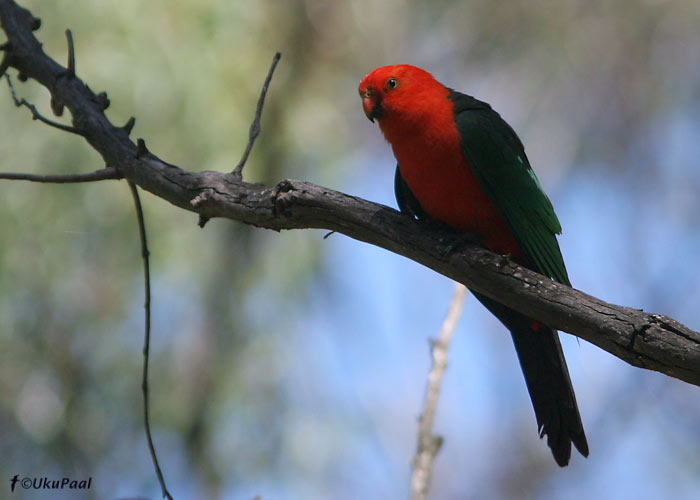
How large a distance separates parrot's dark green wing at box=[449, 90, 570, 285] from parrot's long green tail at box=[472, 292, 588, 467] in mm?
272

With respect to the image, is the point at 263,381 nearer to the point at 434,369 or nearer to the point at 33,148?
the point at 33,148

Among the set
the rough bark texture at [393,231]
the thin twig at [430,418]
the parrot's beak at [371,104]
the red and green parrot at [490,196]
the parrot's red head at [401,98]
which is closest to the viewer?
the rough bark texture at [393,231]

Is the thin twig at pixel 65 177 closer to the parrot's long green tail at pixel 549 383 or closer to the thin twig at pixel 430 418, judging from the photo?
the thin twig at pixel 430 418

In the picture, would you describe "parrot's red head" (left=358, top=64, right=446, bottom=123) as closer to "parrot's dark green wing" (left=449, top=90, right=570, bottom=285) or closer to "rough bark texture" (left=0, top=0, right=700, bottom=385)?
"parrot's dark green wing" (left=449, top=90, right=570, bottom=285)

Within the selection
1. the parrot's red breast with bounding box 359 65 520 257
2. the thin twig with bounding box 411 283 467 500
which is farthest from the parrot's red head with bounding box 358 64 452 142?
the thin twig with bounding box 411 283 467 500

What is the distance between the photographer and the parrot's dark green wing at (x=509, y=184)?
3.33 metres

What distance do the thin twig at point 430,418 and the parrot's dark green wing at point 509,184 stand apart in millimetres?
433

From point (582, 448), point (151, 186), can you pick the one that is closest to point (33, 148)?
point (151, 186)

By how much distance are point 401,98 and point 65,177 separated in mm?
1555

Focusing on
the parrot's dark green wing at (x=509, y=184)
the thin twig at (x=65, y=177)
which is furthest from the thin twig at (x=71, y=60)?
the parrot's dark green wing at (x=509, y=184)

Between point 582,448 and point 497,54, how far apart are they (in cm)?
641

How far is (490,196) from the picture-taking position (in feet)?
11.0

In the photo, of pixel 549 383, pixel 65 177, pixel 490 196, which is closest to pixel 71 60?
pixel 65 177

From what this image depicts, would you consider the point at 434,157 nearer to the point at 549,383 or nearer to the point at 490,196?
the point at 490,196
